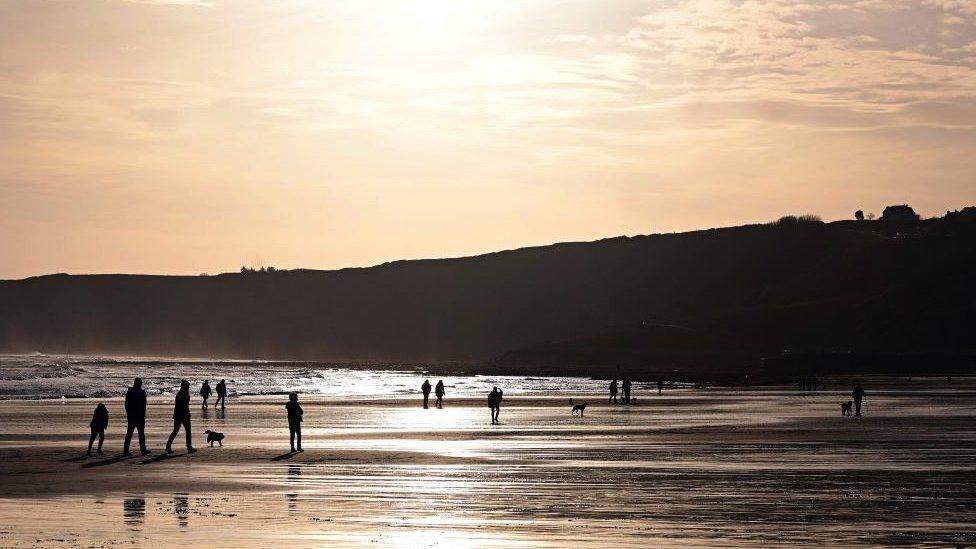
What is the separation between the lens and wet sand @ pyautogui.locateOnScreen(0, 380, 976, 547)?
20.3 metres

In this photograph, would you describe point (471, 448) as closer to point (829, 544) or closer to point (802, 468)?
point (802, 468)

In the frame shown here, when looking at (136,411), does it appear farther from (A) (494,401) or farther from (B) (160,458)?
(A) (494,401)

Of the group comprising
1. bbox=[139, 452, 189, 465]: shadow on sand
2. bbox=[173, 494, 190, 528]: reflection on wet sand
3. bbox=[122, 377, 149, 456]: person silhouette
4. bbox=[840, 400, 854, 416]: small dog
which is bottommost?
bbox=[173, 494, 190, 528]: reflection on wet sand

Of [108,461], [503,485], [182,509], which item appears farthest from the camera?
[108,461]

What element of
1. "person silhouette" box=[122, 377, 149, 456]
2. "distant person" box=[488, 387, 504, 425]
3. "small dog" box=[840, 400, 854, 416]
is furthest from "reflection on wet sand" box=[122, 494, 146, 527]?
"small dog" box=[840, 400, 854, 416]

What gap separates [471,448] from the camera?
1473 inches

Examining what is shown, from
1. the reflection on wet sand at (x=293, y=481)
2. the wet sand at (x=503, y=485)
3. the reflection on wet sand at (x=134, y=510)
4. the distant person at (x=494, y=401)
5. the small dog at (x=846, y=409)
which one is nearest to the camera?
the wet sand at (x=503, y=485)

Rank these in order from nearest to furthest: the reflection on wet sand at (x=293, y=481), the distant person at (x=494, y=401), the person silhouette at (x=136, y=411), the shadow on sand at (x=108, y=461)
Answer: the reflection on wet sand at (x=293, y=481) → the shadow on sand at (x=108, y=461) → the person silhouette at (x=136, y=411) → the distant person at (x=494, y=401)

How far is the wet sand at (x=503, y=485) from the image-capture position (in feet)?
66.5

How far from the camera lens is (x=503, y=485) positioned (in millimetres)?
27031

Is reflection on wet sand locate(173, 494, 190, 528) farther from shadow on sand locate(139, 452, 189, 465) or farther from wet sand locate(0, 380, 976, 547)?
shadow on sand locate(139, 452, 189, 465)

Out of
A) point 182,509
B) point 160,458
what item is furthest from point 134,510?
point 160,458

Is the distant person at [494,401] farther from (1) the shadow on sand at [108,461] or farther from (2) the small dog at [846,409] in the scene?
(1) the shadow on sand at [108,461]

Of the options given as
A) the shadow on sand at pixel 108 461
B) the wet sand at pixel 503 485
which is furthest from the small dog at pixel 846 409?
the shadow on sand at pixel 108 461
